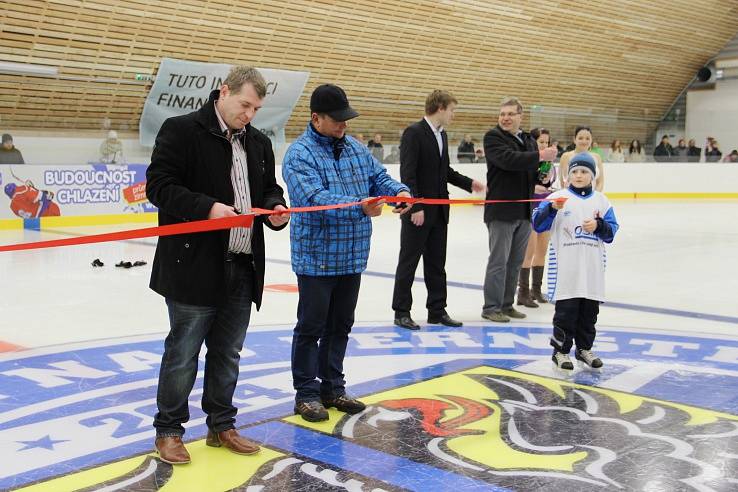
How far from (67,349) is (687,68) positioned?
1012 inches

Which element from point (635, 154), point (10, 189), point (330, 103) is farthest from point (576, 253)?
point (635, 154)

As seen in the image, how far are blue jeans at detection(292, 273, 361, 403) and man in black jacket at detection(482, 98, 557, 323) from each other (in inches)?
95.2

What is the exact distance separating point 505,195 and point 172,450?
3.63 m

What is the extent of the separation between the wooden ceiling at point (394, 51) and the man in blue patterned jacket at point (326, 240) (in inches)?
407

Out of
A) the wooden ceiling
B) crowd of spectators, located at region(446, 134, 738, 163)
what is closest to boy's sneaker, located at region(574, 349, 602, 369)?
the wooden ceiling

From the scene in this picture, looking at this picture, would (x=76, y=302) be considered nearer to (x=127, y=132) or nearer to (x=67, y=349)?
(x=67, y=349)

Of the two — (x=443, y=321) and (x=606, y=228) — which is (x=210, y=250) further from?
(x=443, y=321)

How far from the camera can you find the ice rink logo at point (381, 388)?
3.49 metres

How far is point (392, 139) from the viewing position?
20109mm

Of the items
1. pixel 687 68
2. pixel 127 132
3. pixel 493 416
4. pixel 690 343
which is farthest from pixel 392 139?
pixel 493 416

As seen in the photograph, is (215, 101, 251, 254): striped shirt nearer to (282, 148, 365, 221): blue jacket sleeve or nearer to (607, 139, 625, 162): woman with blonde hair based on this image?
(282, 148, 365, 221): blue jacket sleeve

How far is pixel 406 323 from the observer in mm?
5965

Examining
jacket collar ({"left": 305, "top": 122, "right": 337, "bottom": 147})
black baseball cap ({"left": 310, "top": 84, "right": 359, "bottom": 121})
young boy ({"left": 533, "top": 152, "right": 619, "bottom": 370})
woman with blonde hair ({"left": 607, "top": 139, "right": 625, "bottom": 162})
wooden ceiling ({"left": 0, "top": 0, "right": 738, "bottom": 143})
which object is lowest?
young boy ({"left": 533, "top": 152, "right": 619, "bottom": 370})

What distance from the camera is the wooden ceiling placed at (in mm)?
14023
